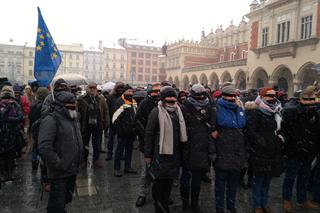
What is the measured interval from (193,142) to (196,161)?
28 cm

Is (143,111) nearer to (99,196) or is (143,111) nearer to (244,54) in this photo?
(99,196)

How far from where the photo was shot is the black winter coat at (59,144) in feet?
10.9

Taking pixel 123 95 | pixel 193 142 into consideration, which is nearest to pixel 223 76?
pixel 123 95

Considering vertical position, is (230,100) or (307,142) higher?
(230,100)

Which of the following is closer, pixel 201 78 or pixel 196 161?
pixel 196 161

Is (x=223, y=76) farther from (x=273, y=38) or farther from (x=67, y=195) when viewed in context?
(x=67, y=195)

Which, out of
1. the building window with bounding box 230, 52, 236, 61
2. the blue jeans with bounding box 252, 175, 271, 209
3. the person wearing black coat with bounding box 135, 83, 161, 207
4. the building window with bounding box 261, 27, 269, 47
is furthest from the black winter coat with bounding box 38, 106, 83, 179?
the building window with bounding box 230, 52, 236, 61

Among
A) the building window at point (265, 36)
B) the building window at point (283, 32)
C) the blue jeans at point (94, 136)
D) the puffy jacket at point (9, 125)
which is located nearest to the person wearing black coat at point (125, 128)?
the blue jeans at point (94, 136)

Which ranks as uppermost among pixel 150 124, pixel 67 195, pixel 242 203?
pixel 150 124

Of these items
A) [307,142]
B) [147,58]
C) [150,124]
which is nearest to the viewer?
[150,124]

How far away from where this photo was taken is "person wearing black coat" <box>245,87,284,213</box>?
14.1ft

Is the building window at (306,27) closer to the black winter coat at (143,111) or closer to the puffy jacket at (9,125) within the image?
the black winter coat at (143,111)

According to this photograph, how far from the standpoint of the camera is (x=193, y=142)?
4.21 meters

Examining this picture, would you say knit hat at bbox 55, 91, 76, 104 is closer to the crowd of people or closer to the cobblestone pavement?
the crowd of people
